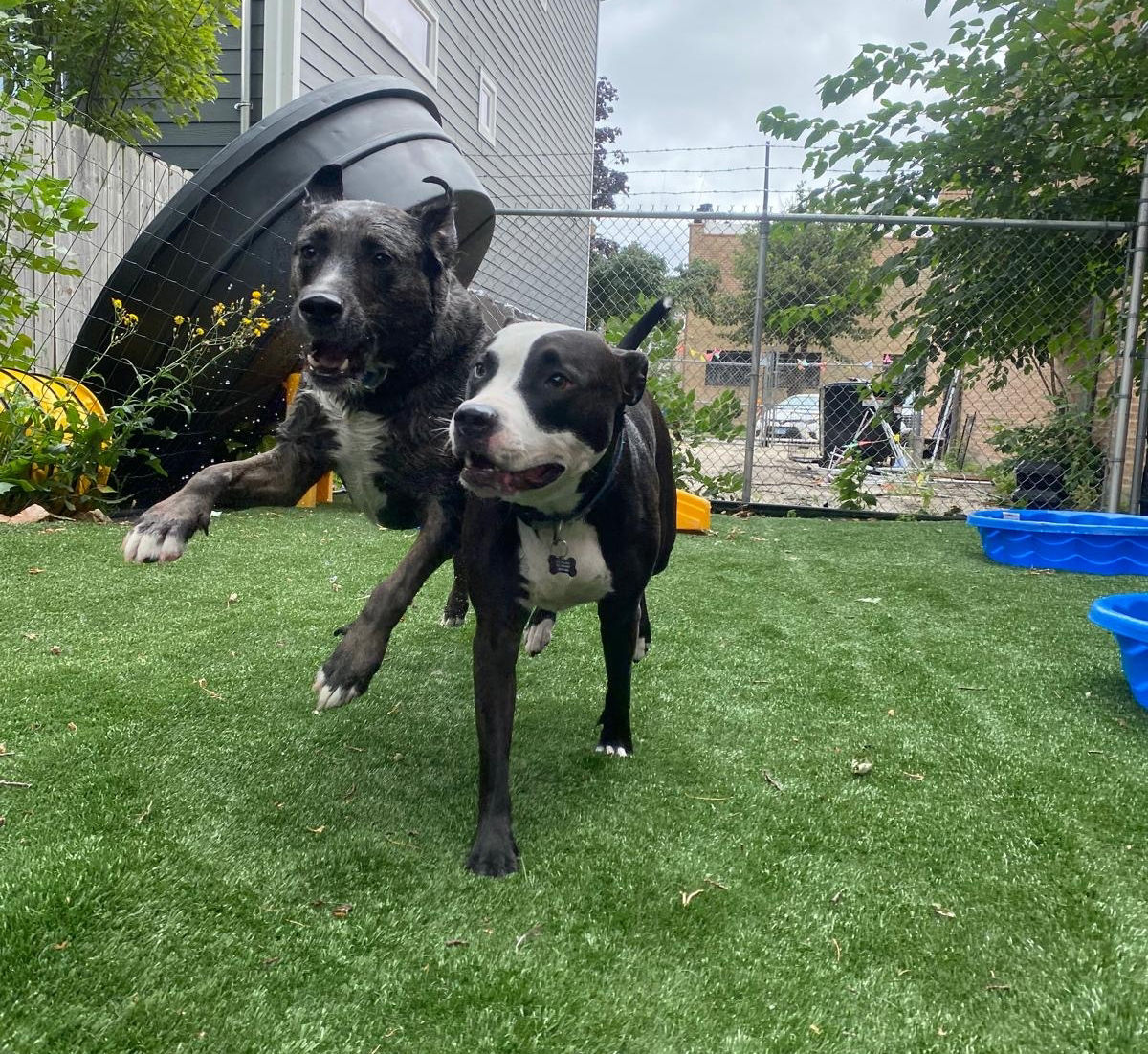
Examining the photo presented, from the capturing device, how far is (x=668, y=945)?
1.45 m

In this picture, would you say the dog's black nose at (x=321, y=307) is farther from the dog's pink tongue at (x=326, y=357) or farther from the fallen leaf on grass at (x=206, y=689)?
the fallen leaf on grass at (x=206, y=689)

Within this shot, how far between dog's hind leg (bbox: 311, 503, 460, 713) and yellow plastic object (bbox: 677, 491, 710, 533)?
12.3ft

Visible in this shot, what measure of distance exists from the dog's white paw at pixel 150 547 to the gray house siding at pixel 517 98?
6.33 meters

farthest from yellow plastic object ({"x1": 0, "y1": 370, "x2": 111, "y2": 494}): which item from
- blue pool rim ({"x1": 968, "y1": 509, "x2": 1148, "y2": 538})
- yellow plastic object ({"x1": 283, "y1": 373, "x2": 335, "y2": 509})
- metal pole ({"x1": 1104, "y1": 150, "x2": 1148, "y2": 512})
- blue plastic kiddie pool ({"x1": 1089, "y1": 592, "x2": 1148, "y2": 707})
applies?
metal pole ({"x1": 1104, "y1": 150, "x2": 1148, "y2": 512})

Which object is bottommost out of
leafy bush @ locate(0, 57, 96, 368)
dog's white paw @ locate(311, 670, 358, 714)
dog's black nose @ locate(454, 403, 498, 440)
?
dog's white paw @ locate(311, 670, 358, 714)

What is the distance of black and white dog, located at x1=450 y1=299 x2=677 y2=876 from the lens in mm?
1684

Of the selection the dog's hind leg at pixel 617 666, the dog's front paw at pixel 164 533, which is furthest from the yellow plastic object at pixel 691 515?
the dog's front paw at pixel 164 533

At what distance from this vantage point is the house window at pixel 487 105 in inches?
440

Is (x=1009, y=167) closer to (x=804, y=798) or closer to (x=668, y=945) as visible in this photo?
(x=804, y=798)

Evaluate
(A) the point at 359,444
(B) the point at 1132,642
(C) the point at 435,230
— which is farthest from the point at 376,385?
(B) the point at 1132,642

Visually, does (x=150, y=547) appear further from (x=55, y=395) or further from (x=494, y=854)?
(x=55, y=395)

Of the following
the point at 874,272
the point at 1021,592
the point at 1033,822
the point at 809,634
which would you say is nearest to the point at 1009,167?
the point at 874,272

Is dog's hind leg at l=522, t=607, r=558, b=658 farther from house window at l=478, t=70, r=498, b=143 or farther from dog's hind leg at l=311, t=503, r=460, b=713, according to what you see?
house window at l=478, t=70, r=498, b=143

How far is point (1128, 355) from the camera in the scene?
5980 mm
